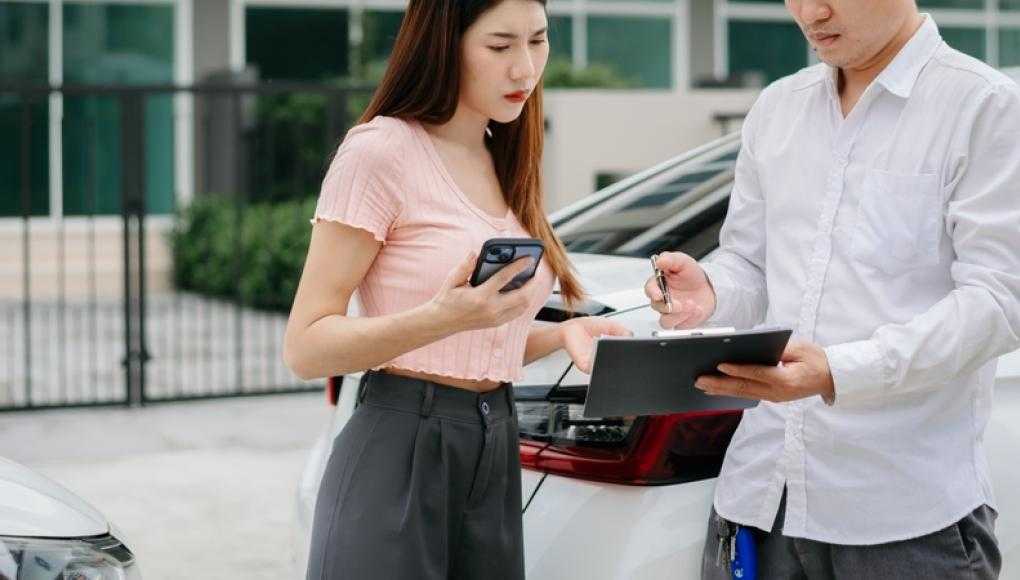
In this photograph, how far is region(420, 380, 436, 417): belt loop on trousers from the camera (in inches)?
95.3

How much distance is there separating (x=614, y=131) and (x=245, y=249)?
128 inches

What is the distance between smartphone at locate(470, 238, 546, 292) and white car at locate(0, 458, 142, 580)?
971 mm

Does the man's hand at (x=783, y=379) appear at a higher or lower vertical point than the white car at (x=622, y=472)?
higher

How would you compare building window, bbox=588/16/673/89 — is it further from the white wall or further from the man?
the man

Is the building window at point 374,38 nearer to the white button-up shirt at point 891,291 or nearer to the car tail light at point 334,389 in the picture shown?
the car tail light at point 334,389

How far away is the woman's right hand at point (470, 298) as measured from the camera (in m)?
2.22

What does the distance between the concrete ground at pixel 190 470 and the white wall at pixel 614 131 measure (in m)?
3.10

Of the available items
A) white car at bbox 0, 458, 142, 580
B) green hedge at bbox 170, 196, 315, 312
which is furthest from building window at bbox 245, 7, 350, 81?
white car at bbox 0, 458, 142, 580

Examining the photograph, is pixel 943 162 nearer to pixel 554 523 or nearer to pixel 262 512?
pixel 554 523

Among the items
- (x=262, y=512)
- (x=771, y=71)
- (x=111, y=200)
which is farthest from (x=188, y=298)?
(x=771, y=71)

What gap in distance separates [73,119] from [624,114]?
6211 millimetres

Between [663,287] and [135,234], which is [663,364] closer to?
[663,287]

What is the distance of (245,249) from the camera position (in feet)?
41.3

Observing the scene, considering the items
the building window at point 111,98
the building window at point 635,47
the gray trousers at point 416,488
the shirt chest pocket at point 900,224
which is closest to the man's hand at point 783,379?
the shirt chest pocket at point 900,224
